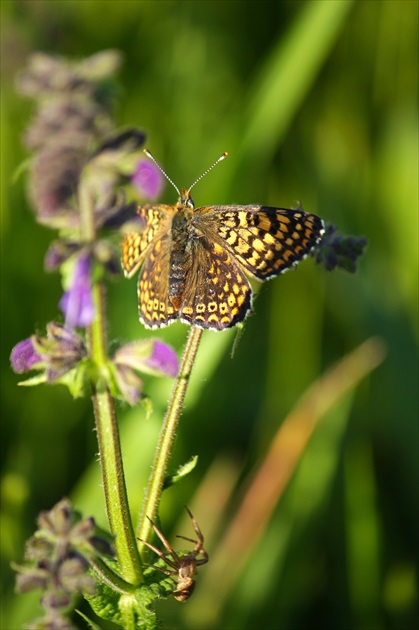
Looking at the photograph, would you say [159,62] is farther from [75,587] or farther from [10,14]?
[75,587]

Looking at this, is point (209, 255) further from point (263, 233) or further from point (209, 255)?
point (263, 233)

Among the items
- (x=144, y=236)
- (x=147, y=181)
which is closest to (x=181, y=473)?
(x=147, y=181)

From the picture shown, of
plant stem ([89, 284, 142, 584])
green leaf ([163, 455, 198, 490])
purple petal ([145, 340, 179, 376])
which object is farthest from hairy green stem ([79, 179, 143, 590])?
green leaf ([163, 455, 198, 490])

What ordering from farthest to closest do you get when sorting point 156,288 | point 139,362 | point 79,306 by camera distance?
point 156,288, point 139,362, point 79,306

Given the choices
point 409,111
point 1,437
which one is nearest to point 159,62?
point 409,111

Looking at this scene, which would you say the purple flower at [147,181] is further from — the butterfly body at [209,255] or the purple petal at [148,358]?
the purple petal at [148,358]

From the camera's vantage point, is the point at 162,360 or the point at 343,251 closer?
the point at 162,360

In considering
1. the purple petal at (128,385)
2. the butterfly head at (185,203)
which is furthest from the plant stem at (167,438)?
→ the butterfly head at (185,203)

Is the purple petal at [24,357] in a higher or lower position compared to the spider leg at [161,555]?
higher
